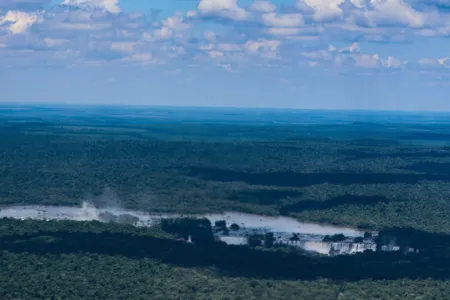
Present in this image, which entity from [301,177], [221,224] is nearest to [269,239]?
[221,224]

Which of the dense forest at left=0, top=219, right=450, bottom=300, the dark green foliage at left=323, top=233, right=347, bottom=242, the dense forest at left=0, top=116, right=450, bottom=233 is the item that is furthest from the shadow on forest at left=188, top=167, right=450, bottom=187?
the dense forest at left=0, top=219, right=450, bottom=300

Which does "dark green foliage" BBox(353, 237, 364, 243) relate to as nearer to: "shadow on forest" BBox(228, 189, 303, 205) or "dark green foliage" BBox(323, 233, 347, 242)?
"dark green foliage" BBox(323, 233, 347, 242)

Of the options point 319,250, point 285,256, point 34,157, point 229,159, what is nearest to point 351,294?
point 285,256

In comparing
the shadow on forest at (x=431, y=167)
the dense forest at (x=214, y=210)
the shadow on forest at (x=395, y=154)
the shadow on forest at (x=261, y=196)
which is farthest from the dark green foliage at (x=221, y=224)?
the shadow on forest at (x=395, y=154)

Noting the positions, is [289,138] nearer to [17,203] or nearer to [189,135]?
[189,135]

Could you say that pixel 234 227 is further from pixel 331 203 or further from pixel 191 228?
pixel 331 203

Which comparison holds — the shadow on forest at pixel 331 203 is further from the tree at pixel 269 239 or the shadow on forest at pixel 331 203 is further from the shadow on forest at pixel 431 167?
the shadow on forest at pixel 431 167
